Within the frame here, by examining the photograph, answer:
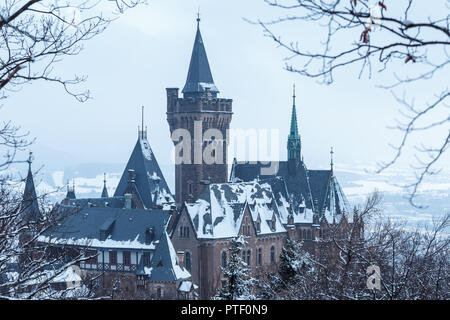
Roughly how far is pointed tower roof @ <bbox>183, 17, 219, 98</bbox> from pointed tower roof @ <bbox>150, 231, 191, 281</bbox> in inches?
849

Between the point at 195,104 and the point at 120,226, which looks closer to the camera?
the point at 120,226

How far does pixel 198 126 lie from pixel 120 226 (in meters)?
12.8

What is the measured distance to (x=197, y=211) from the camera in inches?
2269

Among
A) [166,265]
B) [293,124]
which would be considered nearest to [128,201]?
[293,124]

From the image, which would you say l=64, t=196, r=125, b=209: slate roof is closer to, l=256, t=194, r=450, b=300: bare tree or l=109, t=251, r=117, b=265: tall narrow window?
l=109, t=251, r=117, b=265: tall narrow window

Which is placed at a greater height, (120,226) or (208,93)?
(208,93)

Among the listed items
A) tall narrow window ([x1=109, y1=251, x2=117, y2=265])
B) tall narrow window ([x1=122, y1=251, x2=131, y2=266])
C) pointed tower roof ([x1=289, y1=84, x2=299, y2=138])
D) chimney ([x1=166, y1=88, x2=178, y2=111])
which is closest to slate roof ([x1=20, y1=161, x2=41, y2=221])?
tall narrow window ([x1=122, y1=251, x2=131, y2=266])

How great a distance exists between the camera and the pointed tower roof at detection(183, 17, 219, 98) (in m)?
71.1

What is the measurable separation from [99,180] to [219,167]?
22509 mm

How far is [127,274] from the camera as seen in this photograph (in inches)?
2370

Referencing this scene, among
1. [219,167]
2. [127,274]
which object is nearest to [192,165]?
[219,167]

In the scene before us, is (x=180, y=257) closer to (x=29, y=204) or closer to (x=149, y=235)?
(x=149, y=235)

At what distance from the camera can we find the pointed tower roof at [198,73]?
233 ft
